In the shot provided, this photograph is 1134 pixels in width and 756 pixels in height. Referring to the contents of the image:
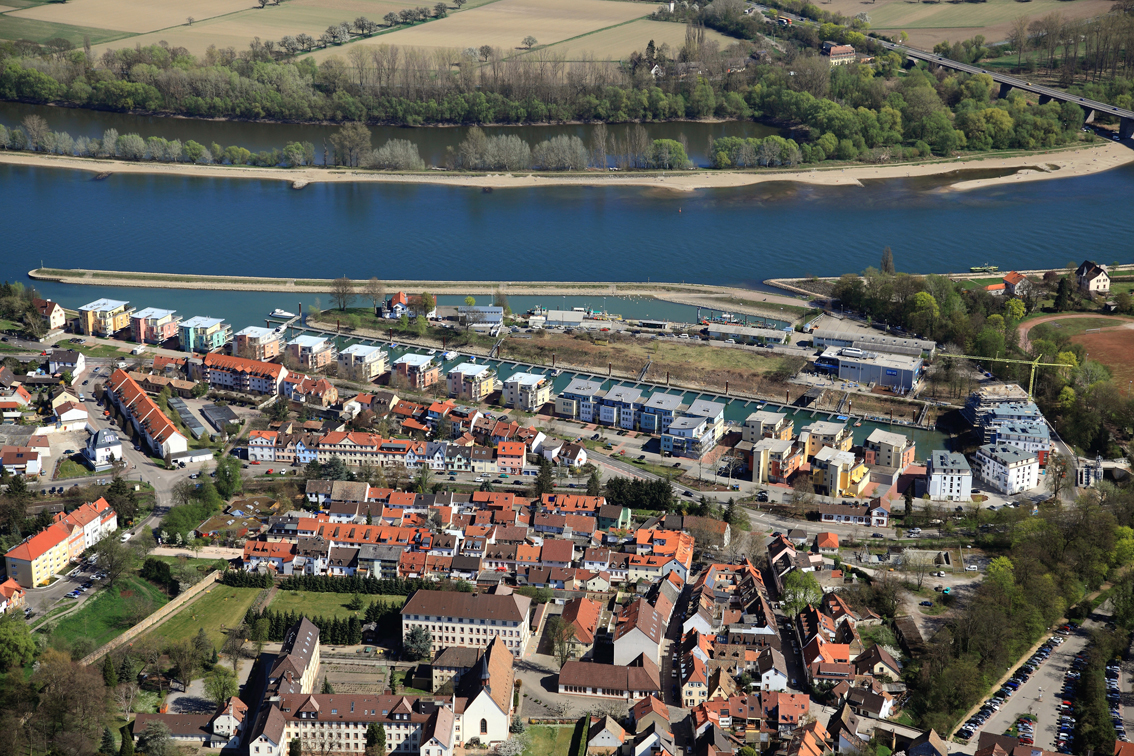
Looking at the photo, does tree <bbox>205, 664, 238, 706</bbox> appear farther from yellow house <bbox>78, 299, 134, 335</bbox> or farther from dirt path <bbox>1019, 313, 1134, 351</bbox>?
dirt path <bbox>1019, 313, 1134, 351</bbox>

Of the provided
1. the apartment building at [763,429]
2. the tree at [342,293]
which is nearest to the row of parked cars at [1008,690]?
the apartment building at [763,429]

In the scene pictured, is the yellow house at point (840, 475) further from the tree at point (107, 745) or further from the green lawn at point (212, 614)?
the tree at point (107, 745)

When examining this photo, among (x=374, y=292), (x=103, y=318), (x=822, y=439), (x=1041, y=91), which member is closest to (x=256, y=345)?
(x=103, y=318)

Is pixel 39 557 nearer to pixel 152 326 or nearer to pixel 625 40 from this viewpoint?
pixel 152 326

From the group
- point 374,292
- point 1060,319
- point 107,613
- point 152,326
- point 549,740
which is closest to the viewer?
point 549,740

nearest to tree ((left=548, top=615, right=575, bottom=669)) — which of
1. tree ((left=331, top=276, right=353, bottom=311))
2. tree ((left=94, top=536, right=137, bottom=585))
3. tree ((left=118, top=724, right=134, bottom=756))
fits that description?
tree ((left=118, top=724, right=134, bottom=756))

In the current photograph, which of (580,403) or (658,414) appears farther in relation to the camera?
(580,403)

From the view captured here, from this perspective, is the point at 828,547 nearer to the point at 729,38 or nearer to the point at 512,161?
the point at 512,161
